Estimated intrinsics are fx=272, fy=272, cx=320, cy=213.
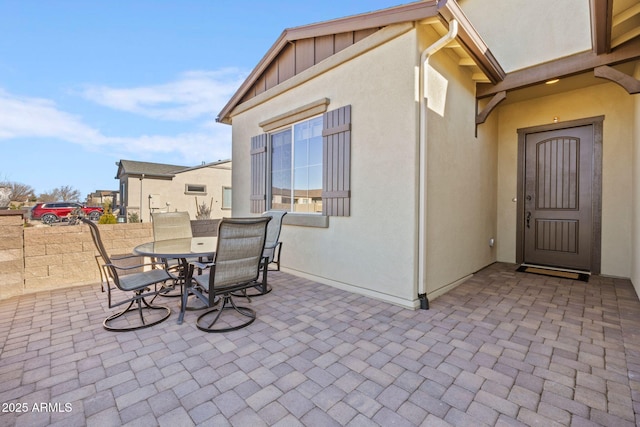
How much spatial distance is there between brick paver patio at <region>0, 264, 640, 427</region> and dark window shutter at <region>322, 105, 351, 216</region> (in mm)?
1364

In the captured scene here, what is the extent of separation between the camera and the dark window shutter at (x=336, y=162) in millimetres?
3658

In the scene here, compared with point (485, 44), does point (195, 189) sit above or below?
below

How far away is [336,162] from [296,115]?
1.24 m

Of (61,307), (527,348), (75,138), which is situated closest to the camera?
(527,348)

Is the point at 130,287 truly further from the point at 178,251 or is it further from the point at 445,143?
the point at 445,143

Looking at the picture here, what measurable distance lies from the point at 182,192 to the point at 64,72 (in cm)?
645

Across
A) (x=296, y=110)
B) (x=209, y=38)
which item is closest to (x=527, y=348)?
(x=296, y=110)

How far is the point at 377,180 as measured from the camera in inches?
132

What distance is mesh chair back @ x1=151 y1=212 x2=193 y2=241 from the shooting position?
3.85 meters

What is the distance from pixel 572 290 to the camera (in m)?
3.68

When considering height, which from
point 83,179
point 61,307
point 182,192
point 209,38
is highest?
point 209,38

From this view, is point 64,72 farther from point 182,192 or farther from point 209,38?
point 209,38

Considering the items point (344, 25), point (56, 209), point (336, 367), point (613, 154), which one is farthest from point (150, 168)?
point (613, 154)

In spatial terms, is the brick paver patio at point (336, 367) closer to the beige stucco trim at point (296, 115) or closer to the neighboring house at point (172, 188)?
the beige stucco trim at point (296, 115)
